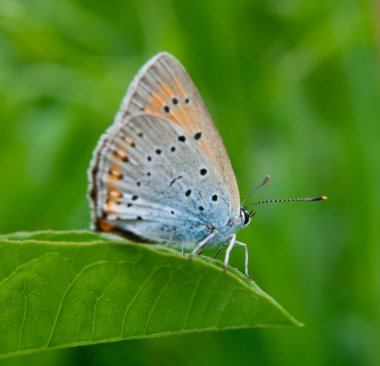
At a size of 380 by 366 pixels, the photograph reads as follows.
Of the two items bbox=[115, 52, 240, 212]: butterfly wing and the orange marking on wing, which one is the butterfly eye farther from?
the orange marking on wing

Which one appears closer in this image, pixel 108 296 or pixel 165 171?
pixel 108 296

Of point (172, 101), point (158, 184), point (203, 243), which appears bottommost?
point (203, 243)

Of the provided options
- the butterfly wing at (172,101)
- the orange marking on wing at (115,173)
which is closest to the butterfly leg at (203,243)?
the butterfly wing at (172,101)

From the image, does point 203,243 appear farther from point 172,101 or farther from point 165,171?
point 172,101

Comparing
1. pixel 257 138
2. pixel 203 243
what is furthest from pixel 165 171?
pixel 257 138

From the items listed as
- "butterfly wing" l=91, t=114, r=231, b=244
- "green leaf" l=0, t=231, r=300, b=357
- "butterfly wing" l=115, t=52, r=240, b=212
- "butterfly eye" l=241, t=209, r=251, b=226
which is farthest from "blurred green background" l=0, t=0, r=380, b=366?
"green leaf" l=0, t=231, r=300, b=357

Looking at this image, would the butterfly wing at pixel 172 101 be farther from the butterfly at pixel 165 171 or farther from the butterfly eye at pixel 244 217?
the butterfly eye at pixel 244 217

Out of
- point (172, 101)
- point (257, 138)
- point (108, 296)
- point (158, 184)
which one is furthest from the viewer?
point (257, 138)
